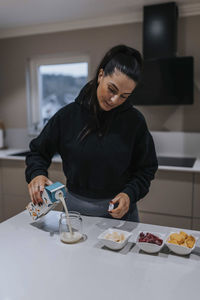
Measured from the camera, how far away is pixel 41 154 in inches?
51.8

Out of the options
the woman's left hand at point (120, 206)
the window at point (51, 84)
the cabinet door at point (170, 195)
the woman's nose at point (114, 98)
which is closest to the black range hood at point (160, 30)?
the window at point (51, 84)

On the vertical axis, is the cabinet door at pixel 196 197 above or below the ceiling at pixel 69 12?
below

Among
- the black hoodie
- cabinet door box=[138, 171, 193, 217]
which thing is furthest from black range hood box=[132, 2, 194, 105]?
the black hoodie

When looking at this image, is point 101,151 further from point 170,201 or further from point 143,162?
→ point 170,201

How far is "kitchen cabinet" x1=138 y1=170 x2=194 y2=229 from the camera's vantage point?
216 cm

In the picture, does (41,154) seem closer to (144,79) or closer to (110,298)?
(110,298)

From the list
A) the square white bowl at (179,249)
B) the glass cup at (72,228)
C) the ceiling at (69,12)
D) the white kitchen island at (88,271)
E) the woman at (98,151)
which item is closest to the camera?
the white kitchen island at (88,271)

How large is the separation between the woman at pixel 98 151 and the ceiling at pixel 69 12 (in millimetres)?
1514

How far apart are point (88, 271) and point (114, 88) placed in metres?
0.65

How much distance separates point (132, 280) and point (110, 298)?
0.10 m

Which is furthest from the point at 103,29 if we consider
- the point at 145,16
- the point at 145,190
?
the point at 145,190

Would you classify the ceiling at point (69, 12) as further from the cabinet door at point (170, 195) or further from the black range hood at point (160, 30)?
the cabinet door at point (170, 195)

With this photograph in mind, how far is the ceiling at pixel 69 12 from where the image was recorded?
7.90 feet

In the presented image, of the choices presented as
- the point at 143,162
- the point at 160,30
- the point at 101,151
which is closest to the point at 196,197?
the point at 143,162
